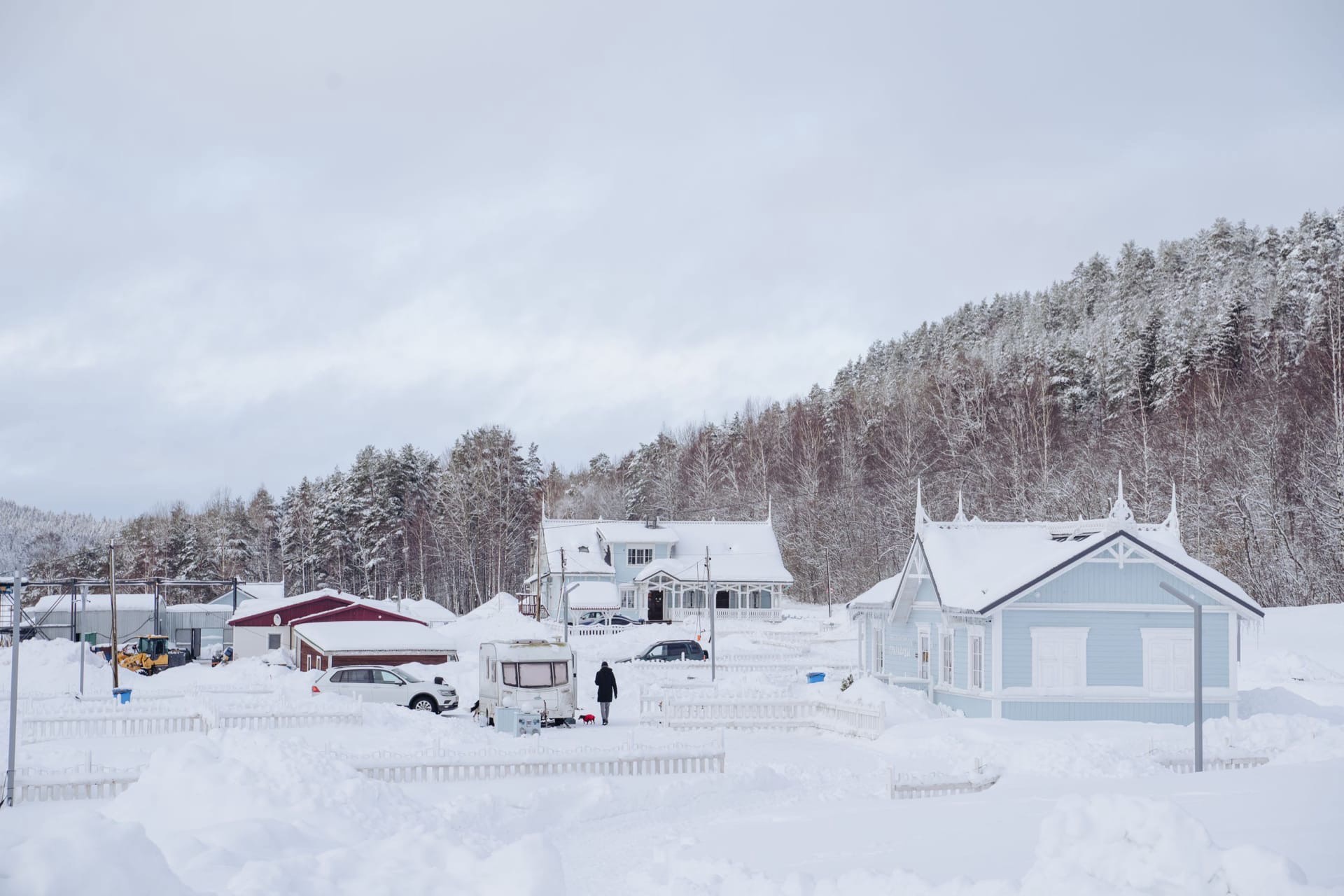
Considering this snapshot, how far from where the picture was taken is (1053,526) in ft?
102

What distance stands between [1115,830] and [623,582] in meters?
61.9

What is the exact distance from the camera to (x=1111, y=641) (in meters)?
27.7

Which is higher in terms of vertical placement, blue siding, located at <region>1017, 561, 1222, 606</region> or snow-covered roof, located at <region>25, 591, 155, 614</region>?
blue siding, located at <region>1017, 561, 1222, 606</region>

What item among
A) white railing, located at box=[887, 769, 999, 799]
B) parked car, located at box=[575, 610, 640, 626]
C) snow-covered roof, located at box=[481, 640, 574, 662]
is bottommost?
parked car, located at box=[575, 610, 640, 626]

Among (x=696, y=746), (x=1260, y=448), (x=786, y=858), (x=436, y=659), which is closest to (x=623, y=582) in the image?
(x=436, y=659)

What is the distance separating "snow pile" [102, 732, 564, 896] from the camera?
28.4 feet

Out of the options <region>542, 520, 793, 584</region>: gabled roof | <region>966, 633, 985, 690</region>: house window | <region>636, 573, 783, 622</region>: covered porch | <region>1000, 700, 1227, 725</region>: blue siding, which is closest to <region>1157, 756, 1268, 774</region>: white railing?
<region>1000, 700, 1227, 725</region>: blue siding

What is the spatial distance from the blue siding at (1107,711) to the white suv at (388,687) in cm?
1531

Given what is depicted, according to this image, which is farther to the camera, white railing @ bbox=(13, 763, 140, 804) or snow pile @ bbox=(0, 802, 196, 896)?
white railing @ bbox=(13, 763, 140, 804)

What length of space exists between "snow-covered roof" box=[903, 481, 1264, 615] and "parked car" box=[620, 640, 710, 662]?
44.8 ft

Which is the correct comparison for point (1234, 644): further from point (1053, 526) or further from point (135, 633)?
point (135, 633)

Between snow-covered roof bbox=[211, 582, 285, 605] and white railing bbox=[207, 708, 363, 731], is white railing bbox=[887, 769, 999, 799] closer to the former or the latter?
white railing bbox=[207, 708, 363, 731]

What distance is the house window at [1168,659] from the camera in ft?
90.0

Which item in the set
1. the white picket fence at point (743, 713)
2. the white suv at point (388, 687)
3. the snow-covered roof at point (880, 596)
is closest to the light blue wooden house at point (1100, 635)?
the white picket fence at point (743, 713)
